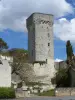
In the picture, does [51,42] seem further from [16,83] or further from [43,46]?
[16,83]

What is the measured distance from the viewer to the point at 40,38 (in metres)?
74.1

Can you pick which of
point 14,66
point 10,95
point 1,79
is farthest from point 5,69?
point 14,66

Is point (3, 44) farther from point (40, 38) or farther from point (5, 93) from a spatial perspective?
point (5, 93)

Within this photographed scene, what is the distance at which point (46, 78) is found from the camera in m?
66.4

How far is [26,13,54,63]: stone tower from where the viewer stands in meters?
73.6

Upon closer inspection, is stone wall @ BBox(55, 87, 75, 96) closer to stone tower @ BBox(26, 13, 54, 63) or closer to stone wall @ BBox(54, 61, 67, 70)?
stone wall @ BBox(54, 61, 67, 70)

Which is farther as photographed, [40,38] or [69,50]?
[40,38]

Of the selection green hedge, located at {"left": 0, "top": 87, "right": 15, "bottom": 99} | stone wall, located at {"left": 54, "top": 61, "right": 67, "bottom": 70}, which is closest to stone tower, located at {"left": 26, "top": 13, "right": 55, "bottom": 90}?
stone wall, located at {"left": 54, "top": 61, "right": 67, "bottom": 70}

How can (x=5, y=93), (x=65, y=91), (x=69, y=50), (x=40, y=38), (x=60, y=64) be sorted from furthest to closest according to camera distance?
(x=40, y=38), (x=60, y=64), (x=69, y=50), (x=65, y=91), (x=5, y=93)

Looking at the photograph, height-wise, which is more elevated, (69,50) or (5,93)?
(69,50)

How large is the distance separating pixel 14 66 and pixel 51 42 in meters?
15.4

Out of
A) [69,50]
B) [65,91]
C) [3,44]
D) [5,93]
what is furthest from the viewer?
[3,44]

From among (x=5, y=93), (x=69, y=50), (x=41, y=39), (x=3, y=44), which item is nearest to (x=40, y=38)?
(x=41, y=39)

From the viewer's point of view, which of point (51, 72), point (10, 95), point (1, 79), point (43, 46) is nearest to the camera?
point (10, 95)
